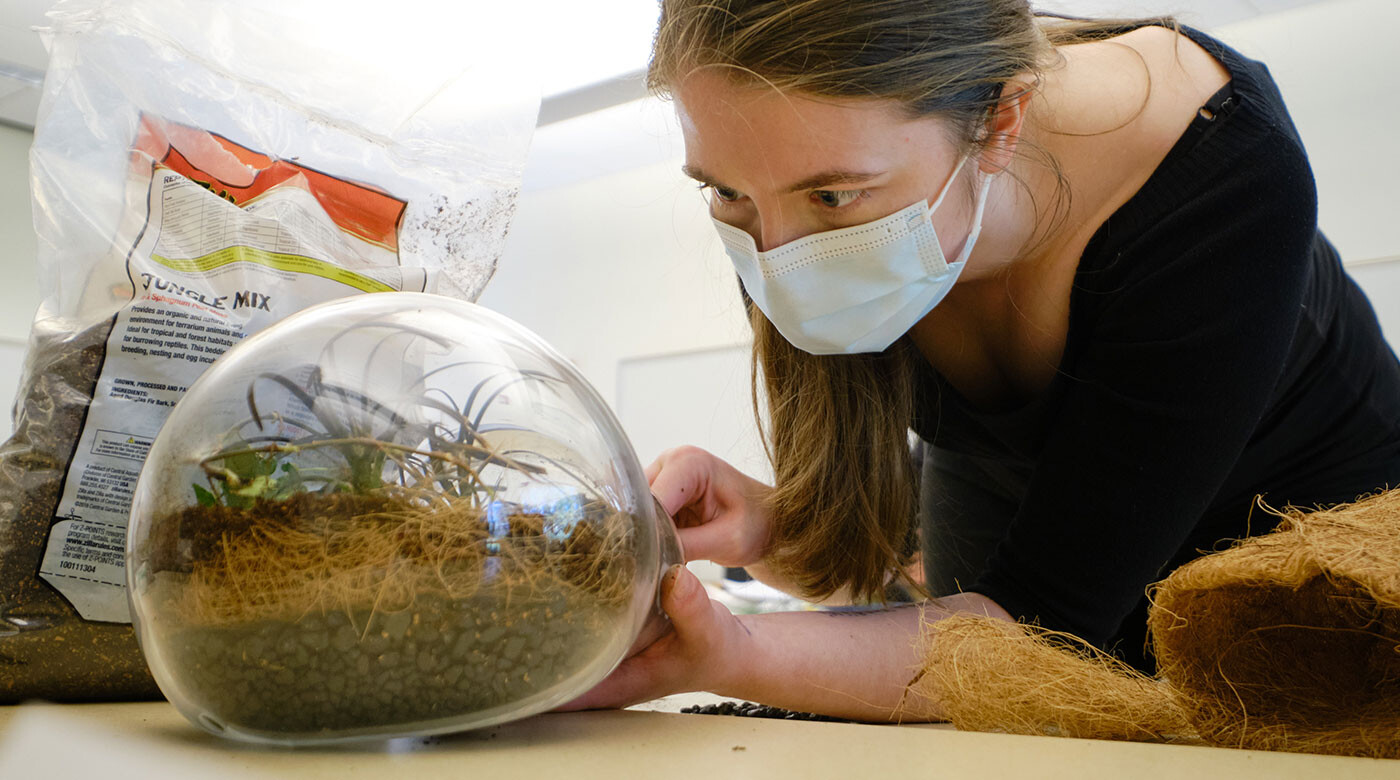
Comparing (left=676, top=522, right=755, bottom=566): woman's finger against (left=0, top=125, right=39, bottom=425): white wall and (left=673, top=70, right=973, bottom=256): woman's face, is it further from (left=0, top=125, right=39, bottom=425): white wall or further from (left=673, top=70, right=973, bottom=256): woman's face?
(left=0, top=125, right=39, bottom=425): white wall

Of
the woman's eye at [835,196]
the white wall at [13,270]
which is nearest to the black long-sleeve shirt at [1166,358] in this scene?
the woman's eye at [835,196]

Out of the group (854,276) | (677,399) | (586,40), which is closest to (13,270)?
(586,40)

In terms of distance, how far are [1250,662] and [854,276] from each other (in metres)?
0.40

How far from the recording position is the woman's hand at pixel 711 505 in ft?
2.73

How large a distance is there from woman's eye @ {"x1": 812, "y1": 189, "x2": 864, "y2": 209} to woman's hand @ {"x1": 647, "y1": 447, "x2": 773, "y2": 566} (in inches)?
10.3

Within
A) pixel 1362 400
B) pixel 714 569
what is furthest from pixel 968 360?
pixel 714 569

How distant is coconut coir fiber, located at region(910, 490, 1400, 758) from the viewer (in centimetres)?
43

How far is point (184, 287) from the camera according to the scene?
2.17 feet

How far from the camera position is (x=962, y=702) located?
0.54 m

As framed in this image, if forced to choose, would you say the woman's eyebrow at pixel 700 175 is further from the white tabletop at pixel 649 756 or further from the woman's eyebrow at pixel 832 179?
the white tabletop at pixel 649 756

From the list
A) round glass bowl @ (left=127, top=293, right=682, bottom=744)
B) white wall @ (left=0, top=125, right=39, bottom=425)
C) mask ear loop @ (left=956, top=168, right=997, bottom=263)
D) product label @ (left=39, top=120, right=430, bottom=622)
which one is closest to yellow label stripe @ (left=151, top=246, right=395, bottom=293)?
product label @ (left=39, top=120, right=430, bottom=622)

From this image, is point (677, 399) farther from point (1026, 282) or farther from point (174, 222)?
point (174, 222)

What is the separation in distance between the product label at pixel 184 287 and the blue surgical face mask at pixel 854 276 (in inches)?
10.7

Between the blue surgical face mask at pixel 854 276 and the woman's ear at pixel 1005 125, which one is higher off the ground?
the woman's ear at pixel 1005 125
